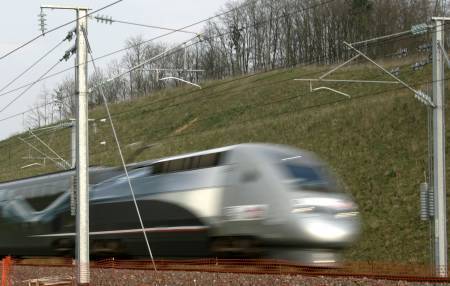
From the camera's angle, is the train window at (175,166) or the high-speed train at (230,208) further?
the train window at (175,166)

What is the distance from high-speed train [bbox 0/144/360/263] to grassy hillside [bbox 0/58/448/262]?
2883mm

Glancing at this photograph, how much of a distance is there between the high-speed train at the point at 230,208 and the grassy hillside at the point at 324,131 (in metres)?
2.88

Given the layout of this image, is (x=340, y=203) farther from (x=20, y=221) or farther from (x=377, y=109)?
(x=377, y=109)

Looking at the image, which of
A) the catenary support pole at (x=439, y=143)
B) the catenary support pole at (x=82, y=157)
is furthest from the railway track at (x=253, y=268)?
the catenary support pole at (x=439, y=143)

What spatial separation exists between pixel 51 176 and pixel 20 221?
215cm

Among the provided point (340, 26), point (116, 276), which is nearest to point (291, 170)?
point (116, 276)

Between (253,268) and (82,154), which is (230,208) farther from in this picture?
(82,154)

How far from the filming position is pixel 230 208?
52.9 feet

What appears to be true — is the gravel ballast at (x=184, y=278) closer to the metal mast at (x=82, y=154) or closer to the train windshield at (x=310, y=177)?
the metal mast at (x=82, y=154)

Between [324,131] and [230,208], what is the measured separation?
89.3ft

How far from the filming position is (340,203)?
15.9 metres

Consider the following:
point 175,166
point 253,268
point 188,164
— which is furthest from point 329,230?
point 175,166

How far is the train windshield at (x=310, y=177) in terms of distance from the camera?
16.0 m

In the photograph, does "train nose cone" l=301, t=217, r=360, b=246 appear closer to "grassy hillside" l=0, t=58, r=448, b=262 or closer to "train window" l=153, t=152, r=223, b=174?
"train window" l=153, t=152, r=223, b=174
